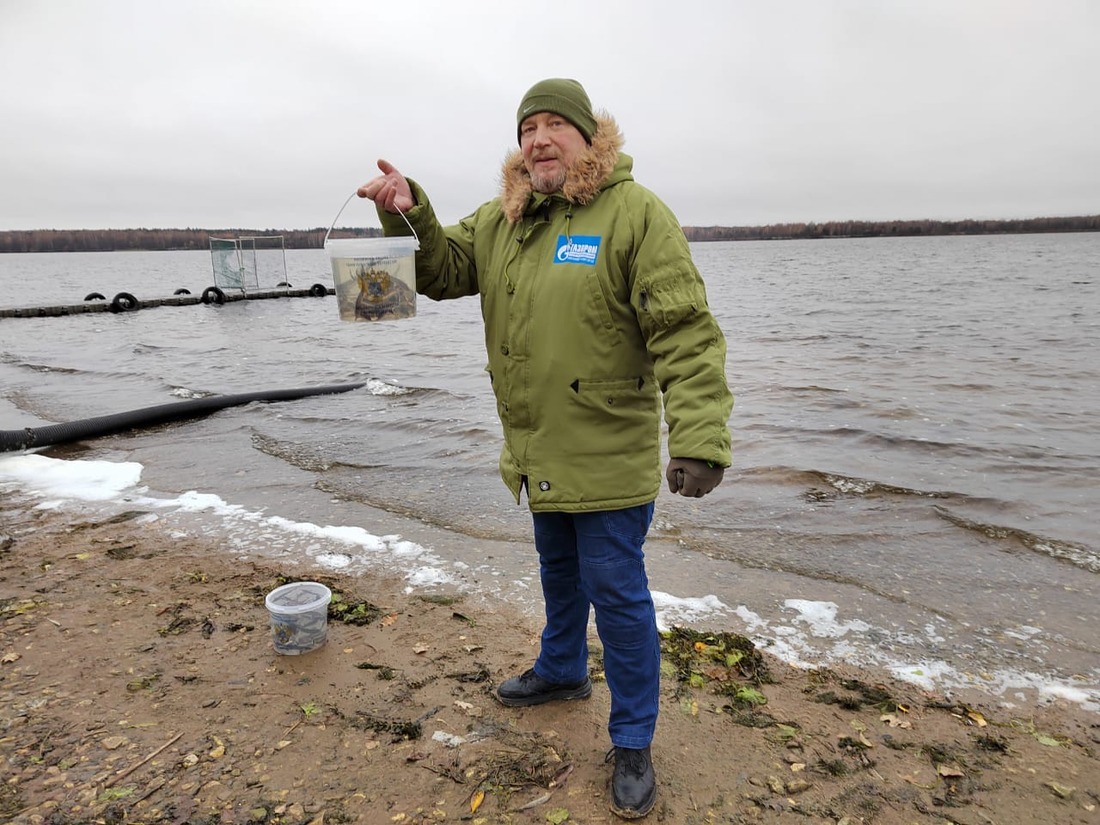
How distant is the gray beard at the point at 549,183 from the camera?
2.51 metres

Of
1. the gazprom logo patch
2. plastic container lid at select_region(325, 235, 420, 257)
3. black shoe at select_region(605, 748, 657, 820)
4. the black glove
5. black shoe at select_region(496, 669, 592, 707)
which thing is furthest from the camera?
black shoe at select_region(496, 669, 592, 707)

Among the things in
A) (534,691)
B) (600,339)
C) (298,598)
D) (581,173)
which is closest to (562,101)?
(581,173)

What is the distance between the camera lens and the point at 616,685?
271cm

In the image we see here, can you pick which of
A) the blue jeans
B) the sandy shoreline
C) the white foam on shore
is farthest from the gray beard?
the white foam on shore

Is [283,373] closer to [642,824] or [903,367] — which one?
[903,367]

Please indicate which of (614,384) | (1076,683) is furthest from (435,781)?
(1076,683)

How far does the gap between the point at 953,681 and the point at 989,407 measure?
8511mm

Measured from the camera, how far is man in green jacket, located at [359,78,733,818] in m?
2.33

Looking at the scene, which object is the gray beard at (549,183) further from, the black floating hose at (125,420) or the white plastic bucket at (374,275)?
the black floating hose at (125,420)

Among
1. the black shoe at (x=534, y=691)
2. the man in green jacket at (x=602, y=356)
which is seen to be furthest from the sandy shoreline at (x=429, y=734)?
the man in green jacket at (x=602, y=356)

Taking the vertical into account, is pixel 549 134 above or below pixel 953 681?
above

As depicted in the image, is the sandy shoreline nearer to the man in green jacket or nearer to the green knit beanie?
the man in green jacket

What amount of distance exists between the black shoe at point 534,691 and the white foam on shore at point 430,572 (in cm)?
104

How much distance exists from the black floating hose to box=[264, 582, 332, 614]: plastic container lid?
5.58 m
